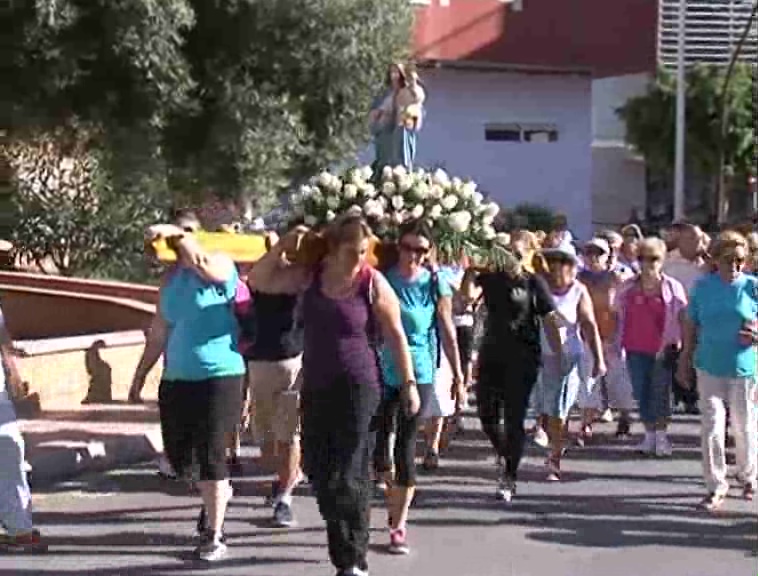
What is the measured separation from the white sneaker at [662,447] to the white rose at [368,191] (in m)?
3.36

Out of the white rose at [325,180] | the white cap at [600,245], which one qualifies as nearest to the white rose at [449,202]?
the white rose at [325,180]

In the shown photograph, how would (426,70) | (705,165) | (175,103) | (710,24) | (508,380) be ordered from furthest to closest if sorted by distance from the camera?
(705,165) → (426,70) → (710,24) → (175,103) → (508,380)

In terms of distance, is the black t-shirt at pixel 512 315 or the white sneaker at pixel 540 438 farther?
the white sneaker at pixel 540 438

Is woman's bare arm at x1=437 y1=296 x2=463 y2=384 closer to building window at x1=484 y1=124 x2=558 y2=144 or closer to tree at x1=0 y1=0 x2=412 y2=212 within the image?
tree at x1=0 y1=0 x2=412 y2=212

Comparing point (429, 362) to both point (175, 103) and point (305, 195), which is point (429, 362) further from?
point (175, 103)

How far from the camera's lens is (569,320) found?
A: 36.8ft

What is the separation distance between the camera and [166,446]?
8398 mm

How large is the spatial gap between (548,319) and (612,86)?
4198 cm

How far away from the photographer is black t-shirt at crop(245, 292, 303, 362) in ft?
30.5

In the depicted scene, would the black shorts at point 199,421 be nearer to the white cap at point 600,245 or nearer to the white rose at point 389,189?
the white rose at point 389,189

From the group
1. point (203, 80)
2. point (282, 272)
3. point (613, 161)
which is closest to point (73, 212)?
point (203, 80)

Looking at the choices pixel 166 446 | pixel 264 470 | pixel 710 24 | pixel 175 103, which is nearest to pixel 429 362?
pixel 166 446

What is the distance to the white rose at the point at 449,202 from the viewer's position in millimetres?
10273

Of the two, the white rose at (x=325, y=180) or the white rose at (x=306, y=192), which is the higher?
the white rose at (x=325, y=180)
